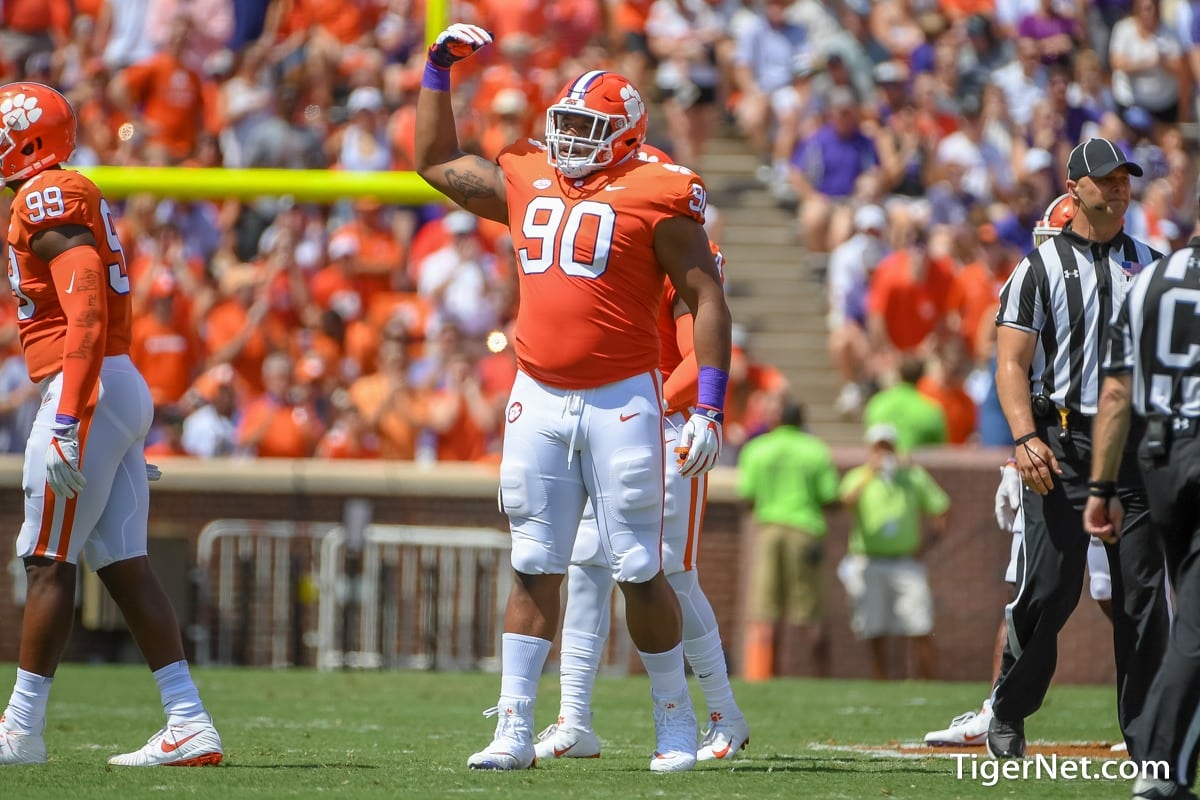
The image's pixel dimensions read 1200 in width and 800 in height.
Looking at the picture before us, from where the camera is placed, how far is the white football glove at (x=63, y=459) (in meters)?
6.55

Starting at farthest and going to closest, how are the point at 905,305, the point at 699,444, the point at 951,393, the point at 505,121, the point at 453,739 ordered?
the point at 505,121 < the point at 905,305 < the point at 951,393 < the point at 453,739 < the point at 699,444

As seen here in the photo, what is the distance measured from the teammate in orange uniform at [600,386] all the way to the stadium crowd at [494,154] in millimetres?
7608

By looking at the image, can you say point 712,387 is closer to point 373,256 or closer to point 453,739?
point 453,739

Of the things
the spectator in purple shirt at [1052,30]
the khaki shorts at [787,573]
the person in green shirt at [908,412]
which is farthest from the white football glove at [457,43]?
the spectator in purple shirt at [1052,30]

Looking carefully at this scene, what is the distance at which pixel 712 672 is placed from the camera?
7473 millimetres

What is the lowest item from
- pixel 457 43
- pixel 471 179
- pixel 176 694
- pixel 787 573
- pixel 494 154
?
pixel 787 573

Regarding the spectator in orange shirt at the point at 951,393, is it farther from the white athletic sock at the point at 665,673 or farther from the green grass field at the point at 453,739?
the white athletic sock at the point at 665,673

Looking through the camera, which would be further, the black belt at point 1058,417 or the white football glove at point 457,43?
the black belt at point 1058,417

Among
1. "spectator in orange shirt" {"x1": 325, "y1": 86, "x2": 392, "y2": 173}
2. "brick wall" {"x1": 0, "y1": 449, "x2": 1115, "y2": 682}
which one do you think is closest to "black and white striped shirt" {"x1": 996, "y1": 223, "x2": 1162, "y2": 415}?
"brick wall" {"x1": 0, "y1": 449, "x2": 1115, "y2": 682}

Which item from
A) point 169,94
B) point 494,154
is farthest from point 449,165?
point 169,94

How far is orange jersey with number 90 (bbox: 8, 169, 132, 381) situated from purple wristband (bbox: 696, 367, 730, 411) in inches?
80.9

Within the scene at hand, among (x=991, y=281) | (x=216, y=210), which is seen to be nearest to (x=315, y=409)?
(x=216, y=210)

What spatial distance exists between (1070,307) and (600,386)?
1807 millimetres

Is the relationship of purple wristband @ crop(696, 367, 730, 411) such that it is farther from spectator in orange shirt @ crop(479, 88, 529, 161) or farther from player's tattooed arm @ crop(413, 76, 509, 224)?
spectator in orange shirt @ crop(479, 88, 529, 161)
